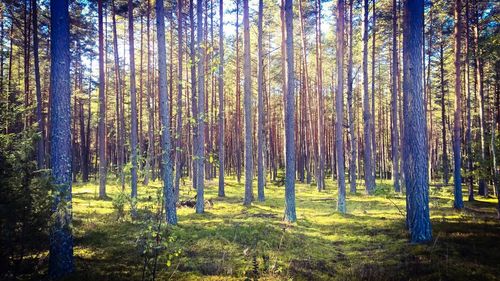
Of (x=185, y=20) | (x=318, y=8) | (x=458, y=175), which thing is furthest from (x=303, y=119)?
(x=458, y=175)

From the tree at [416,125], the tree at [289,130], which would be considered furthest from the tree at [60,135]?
the tree at [416,125]

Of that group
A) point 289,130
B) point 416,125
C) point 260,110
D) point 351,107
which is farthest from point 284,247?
point 351,107

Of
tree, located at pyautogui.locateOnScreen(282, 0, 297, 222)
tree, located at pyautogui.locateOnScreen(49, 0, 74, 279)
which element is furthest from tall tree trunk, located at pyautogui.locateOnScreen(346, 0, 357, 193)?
tree, located at pyautogui.locateOnScreen(49, 0, 74, 279)

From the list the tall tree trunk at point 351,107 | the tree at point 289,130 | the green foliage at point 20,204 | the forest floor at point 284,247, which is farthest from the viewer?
the tall tree trunk at point 351,107

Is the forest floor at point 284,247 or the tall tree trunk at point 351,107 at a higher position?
the tall tree trunk at point 351,107

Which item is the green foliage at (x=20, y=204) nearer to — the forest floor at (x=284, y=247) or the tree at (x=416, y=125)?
the forest floor at (x=284, y=247)

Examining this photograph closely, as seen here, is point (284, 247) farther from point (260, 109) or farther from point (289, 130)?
point (260, 109)

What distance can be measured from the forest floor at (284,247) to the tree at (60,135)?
0.54m

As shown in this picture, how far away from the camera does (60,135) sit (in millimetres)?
6355

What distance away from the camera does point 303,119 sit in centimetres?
3166

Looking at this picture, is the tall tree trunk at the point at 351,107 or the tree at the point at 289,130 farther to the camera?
the tall tree trunk at the point at 351,107

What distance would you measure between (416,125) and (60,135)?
8817 millimetres

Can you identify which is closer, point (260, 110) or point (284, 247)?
point (284, 247)

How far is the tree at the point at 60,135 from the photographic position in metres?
6.24
